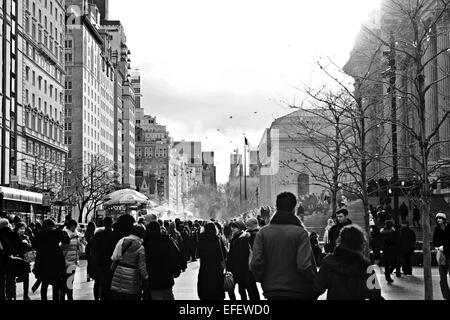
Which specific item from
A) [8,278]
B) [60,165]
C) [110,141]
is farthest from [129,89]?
[8,278]

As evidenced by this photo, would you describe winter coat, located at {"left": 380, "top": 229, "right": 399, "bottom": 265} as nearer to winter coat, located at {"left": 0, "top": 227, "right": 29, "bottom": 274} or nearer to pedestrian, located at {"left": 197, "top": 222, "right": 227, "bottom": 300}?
pedestrian, located at {"left": 197, "top": 222, "right": 227, "bottom": 300}

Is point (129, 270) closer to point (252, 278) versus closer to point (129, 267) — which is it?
point (129, 267)

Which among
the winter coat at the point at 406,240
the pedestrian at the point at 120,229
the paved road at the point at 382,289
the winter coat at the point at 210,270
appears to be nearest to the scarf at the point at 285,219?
the pedestrian at the point at 120,229

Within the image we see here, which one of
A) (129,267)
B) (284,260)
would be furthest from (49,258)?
(284,260)

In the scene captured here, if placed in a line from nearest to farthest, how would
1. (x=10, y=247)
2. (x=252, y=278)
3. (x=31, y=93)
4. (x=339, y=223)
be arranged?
(x=252, y=278), (x=339, y=223), (x=10, y=247), (x=31, y=93)

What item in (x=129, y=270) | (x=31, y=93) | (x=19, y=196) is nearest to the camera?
(x=129, y=270)

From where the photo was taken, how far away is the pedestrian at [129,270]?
10961 mm

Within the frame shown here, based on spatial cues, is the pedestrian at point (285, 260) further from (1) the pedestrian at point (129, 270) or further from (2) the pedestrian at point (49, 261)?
(2) the pedestrian at point (49, 261)

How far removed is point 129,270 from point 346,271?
4.20m

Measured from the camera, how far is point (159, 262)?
11883 millimetres

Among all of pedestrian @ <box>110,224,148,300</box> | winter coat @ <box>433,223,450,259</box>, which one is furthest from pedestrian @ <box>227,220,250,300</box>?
winter coat @ <box>433,223,450,259</box>

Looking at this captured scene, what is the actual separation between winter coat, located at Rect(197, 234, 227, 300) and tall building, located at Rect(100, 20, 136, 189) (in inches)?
5271

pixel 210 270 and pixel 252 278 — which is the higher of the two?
pixel 210 270

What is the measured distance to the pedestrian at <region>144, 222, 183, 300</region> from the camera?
11828mm
